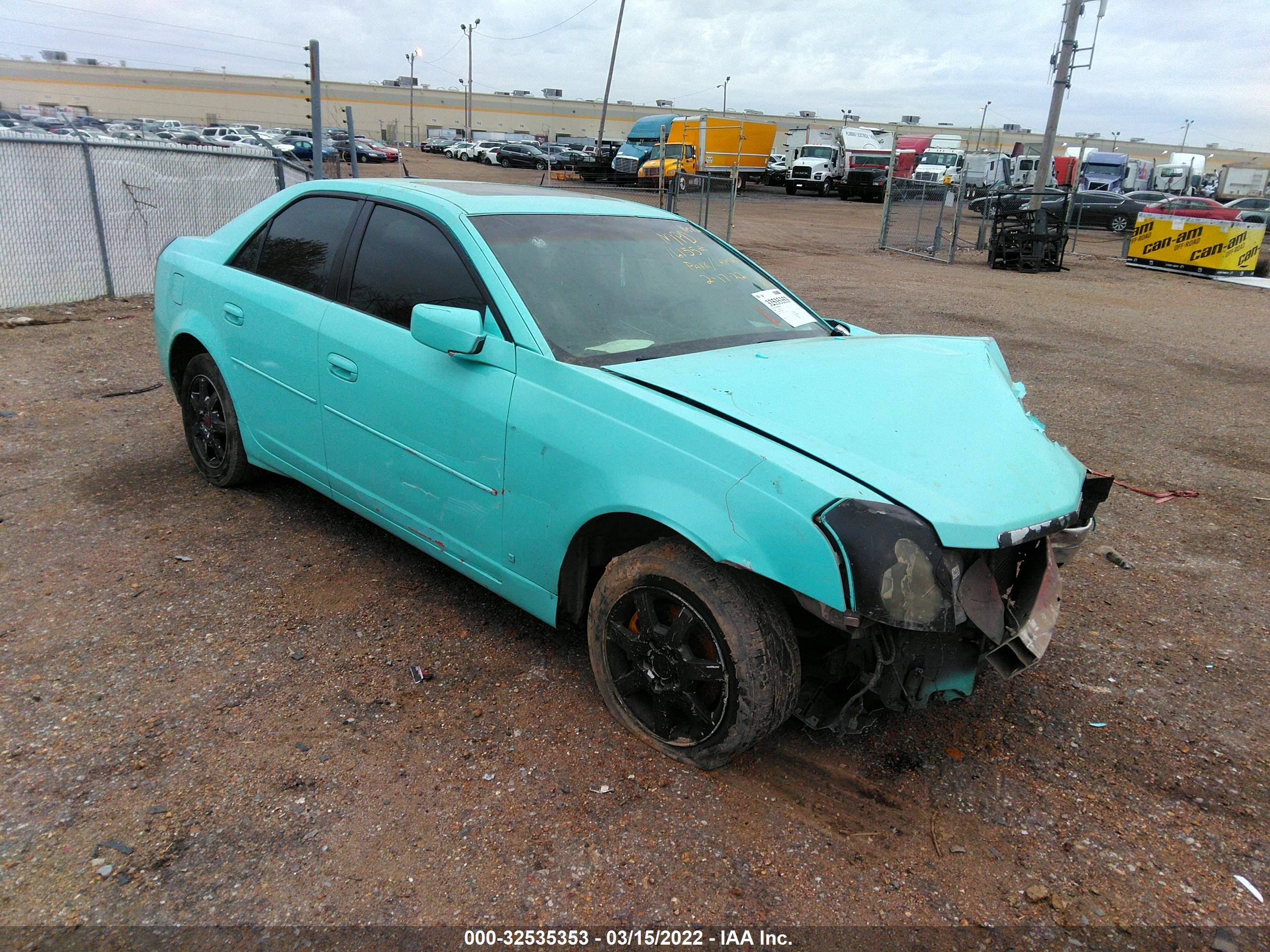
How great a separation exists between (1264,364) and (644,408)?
9.95m

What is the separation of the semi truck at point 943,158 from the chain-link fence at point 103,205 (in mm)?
31359

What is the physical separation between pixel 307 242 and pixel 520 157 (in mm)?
44031

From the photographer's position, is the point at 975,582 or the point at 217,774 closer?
the point at 975,582

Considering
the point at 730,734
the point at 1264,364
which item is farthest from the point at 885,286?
the point at 730,734

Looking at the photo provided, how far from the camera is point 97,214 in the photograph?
8961mm

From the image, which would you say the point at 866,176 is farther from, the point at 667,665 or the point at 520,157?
the point at 667,665

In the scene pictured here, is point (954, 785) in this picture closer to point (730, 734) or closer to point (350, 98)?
point (730, 734)

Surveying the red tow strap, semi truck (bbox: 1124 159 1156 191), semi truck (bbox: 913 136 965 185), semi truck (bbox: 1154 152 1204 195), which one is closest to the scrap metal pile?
the red tow strap

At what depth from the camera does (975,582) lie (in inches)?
91.7

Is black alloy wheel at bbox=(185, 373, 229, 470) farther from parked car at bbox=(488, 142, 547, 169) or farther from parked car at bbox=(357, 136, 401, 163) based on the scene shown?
parked car at bbox=(357, 136, 401, 163)

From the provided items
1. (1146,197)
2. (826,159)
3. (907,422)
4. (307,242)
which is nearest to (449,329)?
(307,242)

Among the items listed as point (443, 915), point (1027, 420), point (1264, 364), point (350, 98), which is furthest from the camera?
point (350, 98)

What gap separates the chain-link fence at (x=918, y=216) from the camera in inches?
753

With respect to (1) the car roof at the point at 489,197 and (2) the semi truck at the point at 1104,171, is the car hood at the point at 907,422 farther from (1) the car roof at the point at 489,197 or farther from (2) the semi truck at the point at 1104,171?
(2) the semi truck at the point at 1104,171
